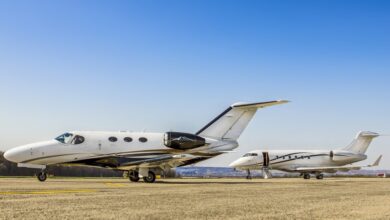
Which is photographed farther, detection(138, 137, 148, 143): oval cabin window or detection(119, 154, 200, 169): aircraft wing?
detection(138, 137, 148, 143): oval cabin window

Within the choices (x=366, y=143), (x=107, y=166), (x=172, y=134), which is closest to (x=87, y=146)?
(x=107, y=166)

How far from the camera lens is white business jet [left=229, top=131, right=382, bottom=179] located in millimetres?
51188

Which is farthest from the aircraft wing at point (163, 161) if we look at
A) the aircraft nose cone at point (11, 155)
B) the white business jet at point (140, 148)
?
the aircraft nose cone at point (11, 155)

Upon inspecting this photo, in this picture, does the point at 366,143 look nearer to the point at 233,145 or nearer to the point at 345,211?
the point at 233,145

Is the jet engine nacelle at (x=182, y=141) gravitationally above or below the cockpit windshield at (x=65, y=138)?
below

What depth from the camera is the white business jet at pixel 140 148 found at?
26.7m

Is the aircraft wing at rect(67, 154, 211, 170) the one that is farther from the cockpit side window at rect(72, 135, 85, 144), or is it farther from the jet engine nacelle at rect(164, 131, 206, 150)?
the cockpit side window at rect(72, 135, 85, 144)

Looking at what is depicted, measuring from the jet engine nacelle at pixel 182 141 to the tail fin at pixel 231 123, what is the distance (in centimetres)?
118

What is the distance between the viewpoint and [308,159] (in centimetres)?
5328

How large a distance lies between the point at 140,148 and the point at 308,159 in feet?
103

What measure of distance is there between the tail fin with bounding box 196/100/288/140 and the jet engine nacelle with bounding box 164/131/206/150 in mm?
1184

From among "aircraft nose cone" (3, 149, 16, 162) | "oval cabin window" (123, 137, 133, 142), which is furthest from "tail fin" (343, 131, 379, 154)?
"aircraft nose cone" (3, 149, 16, 162)

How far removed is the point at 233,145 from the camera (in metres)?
28.7

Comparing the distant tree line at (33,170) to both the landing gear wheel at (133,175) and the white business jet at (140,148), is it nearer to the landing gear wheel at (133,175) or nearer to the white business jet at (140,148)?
the landing gear wheel at (133,175)
